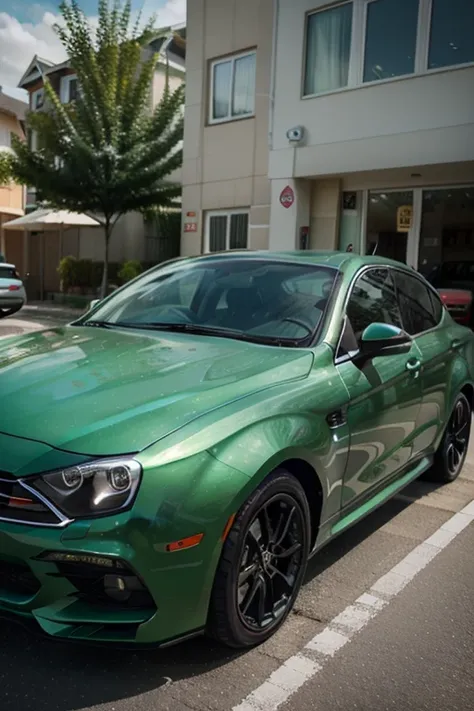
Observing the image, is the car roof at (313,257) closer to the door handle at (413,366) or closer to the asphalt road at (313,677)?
the door handle at (413,366)

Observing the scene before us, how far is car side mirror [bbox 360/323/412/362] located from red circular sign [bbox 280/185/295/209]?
10.2m

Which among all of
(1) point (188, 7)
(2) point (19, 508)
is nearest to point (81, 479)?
(2) point (19, 508)

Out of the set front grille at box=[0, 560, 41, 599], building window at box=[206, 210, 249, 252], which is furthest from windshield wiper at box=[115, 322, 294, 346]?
building window at box=[206, 210, 249, 252]

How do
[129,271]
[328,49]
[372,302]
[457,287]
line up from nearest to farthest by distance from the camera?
[372,302]
[457,287]
[328,49]
[129,271]

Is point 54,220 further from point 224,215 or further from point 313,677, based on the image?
point 313,677

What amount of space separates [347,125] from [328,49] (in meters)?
1.62

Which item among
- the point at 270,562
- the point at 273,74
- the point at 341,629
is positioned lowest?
the point at 341,629

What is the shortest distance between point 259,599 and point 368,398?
1.16 meters

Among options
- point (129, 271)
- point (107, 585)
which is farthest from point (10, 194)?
point (107, 585)

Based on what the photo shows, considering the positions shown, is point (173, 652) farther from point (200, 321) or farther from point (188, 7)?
point (188, 7)

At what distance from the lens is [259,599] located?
2764mm

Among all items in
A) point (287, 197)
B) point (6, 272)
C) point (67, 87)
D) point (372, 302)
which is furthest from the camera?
point (67, 87)

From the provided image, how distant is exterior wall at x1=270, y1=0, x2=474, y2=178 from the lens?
11055 millimetres

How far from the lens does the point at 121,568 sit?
226 centimetres
